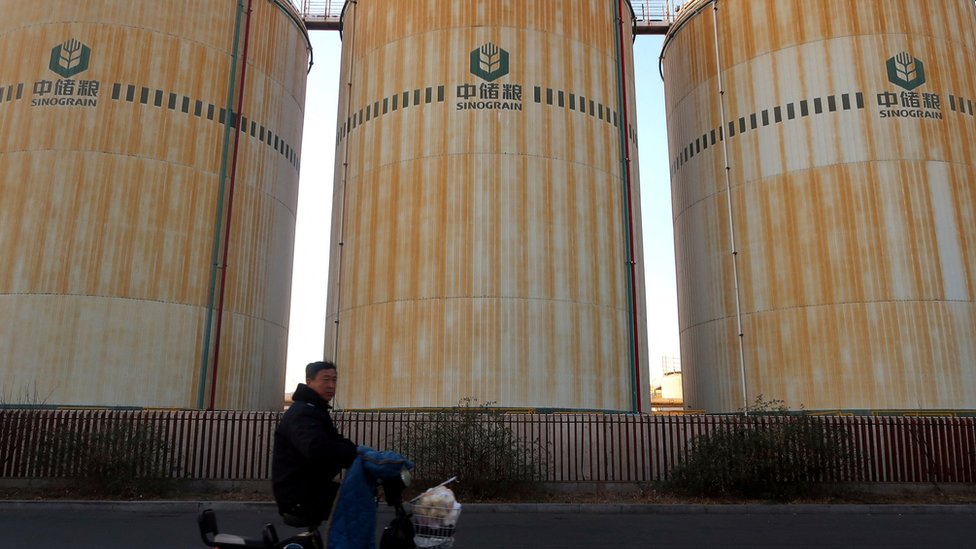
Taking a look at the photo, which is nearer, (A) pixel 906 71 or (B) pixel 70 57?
(B) pixel 70 57

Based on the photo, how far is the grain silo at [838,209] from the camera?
21578 mm

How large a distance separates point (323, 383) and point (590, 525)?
8144 mm

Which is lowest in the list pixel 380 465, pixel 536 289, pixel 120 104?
pixel 380 465

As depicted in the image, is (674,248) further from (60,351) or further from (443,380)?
(60,351)

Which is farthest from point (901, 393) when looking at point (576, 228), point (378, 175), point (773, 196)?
point (378, 175)

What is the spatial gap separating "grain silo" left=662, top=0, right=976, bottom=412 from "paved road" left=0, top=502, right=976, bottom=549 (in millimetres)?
8555

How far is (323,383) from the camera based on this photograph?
5379 mm

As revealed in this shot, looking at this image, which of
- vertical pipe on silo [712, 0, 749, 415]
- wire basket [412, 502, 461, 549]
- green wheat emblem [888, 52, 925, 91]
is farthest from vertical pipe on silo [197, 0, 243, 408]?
green wheat emblem [888, 52, 925, 91]

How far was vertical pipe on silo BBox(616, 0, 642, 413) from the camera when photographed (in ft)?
74.3

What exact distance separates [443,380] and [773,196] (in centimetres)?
1270

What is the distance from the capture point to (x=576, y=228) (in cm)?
2239

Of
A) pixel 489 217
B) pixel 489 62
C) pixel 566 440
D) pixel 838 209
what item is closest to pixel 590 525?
pixel 566 440

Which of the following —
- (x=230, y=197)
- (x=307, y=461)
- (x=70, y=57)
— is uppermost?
(x=70, y=57)

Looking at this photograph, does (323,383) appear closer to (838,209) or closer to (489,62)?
(489,62)
